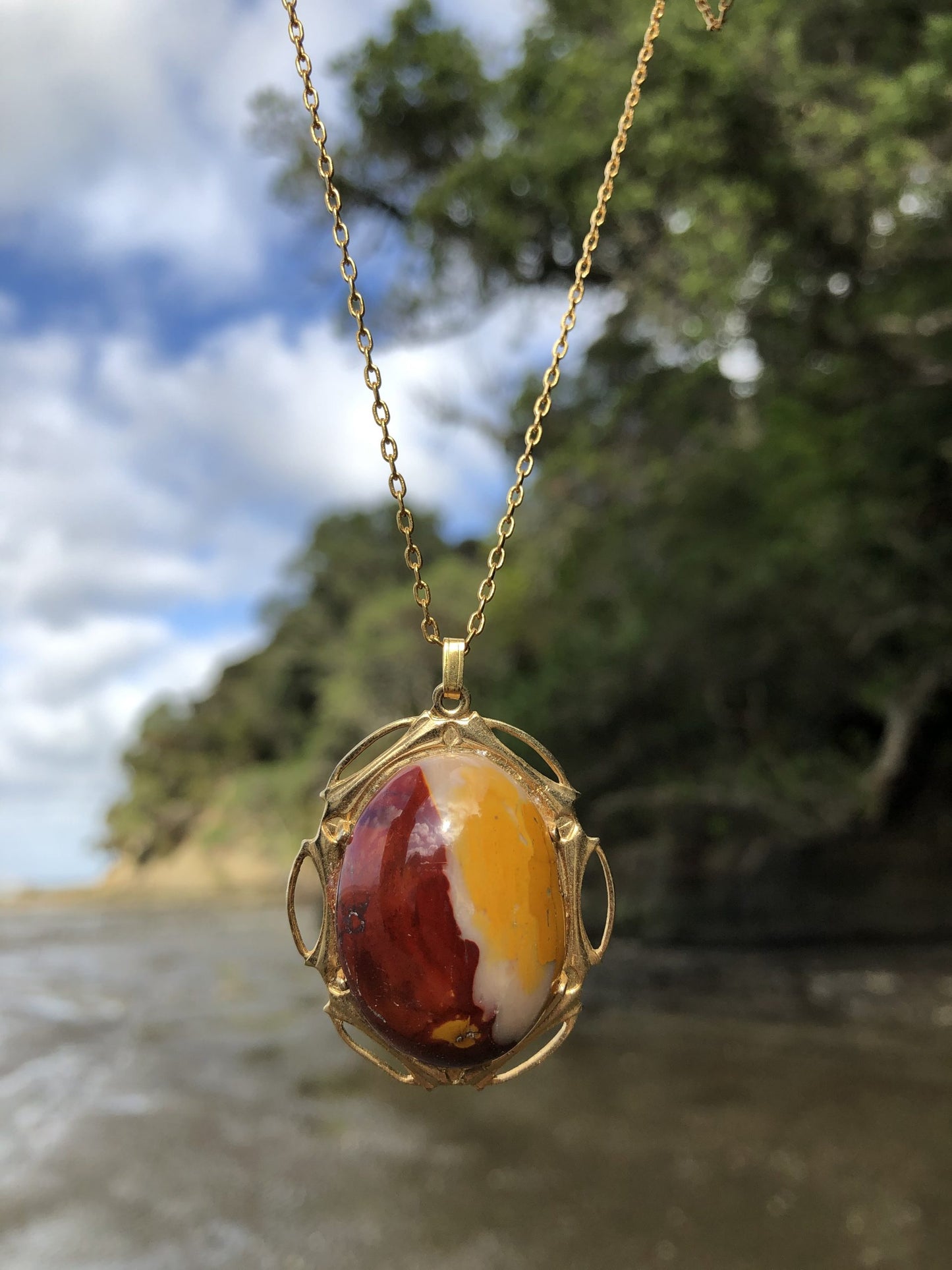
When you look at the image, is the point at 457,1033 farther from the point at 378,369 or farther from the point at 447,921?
the point at 378,369

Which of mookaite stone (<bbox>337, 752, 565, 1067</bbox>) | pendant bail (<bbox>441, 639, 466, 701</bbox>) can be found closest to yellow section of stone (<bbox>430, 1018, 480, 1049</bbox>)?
mookaite stone (<bbox>337, 752, 565, 1067</bbox>)

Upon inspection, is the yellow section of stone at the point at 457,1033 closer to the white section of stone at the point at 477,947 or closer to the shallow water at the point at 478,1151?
the white section of stone at the point at 477,947

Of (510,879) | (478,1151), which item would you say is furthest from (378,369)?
(478,1151)

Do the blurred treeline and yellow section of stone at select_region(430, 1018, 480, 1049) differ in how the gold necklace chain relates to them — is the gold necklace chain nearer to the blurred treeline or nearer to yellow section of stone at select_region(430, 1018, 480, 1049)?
yellow section of stone at select_region(430, 1018, 480, 1049)

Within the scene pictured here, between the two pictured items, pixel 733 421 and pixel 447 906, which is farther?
pixel 733 421

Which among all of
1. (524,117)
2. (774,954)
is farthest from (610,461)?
(774,954)

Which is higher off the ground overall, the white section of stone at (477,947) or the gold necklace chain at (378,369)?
the gold necklace chain at (378,369)

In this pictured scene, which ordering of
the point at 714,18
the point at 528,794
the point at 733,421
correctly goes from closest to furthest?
the point at 528,794
the point at 714,18
the point at 733,421

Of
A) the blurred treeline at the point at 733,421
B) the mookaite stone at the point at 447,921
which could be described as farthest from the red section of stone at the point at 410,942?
the blurred treeline at the point at 733,421

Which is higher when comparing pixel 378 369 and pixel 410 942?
pixel 378 369
